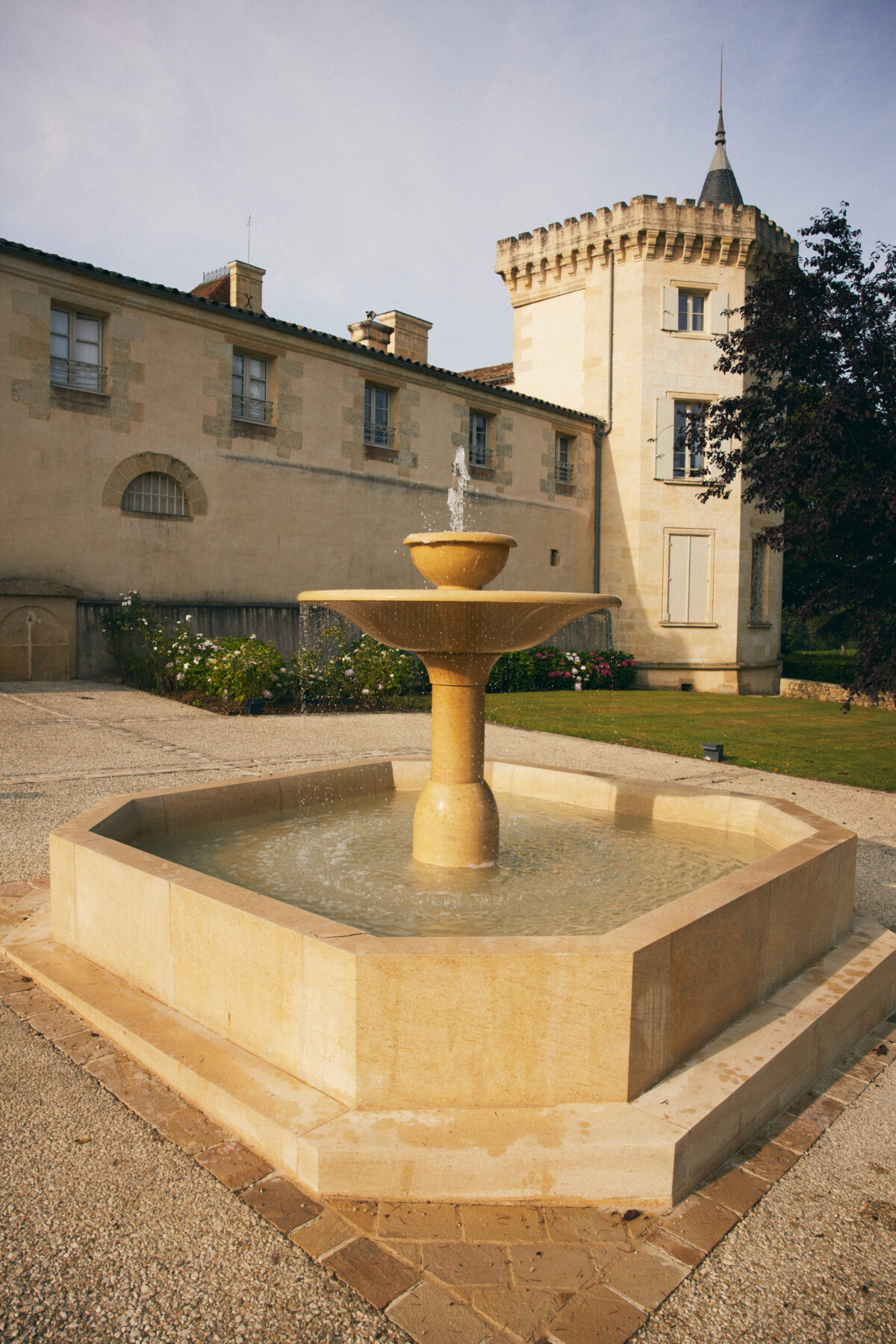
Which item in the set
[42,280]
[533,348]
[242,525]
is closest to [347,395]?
[242,525]

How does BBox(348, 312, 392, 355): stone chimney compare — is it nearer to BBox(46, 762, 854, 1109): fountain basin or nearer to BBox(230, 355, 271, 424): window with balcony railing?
BBox(230, 355, 271, 424): window with balcony railing

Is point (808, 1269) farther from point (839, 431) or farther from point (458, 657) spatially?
point (839, 431)

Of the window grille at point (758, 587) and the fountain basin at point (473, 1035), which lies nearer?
the fountain basin at point (473, 1035)

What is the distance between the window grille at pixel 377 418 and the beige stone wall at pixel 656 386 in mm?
6638

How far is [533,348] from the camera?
24484 millimetres

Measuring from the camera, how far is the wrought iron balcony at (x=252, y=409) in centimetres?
1647

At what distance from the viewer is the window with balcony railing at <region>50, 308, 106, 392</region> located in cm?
1419

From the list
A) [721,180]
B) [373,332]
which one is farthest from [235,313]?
[721,180]

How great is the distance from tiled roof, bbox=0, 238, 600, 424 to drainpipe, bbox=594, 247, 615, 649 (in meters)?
1.54

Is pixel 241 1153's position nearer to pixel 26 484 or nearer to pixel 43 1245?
pixel 43 1245

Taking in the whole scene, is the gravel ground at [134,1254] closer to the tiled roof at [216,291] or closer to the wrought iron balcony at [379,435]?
the wrought iron balcony at [379,435]

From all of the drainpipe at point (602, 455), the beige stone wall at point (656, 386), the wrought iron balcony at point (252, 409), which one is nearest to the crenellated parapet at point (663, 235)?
the beige stone wall at point (656, 386)

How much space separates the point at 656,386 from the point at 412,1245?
2237 centimetres

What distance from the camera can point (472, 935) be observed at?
358 centimetres
